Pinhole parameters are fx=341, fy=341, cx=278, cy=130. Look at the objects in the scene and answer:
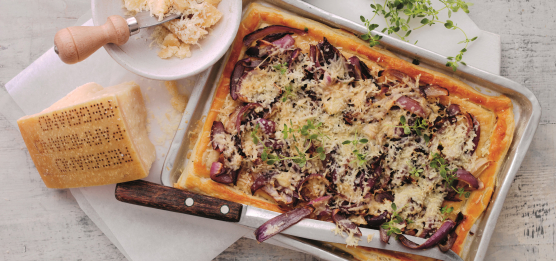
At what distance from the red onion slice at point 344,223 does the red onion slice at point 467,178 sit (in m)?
0.79

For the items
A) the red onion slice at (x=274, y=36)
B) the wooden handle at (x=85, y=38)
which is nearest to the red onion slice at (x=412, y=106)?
the red onion slice at (x=274, y=36)

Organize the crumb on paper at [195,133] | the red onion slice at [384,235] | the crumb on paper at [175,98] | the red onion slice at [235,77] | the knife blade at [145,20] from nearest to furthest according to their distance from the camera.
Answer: the knife blade at [145,20], the red onion slice at [384,235], the red onion slice at [235,77], the crumb on paper at [195,133], the crumb on paper at [175,98]

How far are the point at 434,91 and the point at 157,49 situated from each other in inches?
77.1

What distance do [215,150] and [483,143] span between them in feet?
6.33

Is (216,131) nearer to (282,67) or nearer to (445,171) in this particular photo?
(282,67)

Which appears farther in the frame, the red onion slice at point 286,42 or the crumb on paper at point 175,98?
the crumb on paper at point 175,98

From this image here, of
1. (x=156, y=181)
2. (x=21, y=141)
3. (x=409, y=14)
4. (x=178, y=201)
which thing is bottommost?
(x=21, y=141)

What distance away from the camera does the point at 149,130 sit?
2.75 metres

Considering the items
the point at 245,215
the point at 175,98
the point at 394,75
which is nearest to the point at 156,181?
the point at 175,98

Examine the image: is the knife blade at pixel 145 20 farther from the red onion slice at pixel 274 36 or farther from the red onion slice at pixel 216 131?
the red onion slice at pixel 216 131

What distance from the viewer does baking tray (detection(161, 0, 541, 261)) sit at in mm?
2320

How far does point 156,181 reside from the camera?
2.73 metres

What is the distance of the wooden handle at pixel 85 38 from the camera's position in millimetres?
2012

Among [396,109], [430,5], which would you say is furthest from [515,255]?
[430,5]
